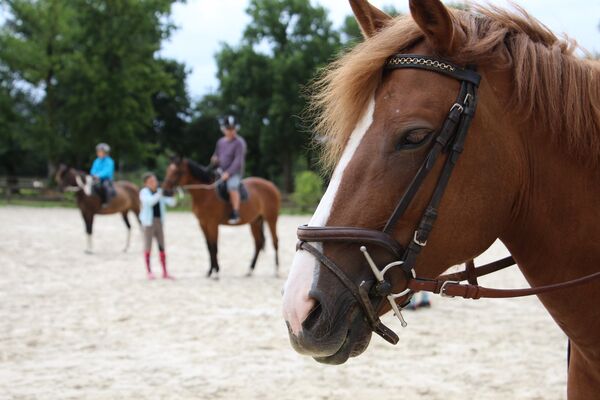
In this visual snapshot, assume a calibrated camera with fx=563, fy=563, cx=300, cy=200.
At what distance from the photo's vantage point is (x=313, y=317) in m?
1.58

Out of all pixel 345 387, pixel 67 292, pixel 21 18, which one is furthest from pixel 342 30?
pixel 345 387

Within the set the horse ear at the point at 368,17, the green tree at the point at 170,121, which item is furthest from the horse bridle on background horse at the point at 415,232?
the green tree at the point at 170,121

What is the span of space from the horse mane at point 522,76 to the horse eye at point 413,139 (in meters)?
0.18

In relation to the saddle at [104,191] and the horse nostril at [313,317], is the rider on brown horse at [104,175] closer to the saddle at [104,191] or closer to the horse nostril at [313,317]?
the saddle at [104,191]

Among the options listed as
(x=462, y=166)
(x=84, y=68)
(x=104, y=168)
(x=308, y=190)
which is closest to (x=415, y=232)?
(x=462, y=166)

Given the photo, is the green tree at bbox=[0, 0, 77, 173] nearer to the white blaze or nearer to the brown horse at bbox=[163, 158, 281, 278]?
the brown horse at bbox=[163, 158, 281, 278]

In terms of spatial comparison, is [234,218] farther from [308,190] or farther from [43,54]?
[43,54]

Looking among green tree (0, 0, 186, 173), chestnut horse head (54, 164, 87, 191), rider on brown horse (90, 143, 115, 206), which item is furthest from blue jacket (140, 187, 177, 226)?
green tree (0, 0, 186, 173)

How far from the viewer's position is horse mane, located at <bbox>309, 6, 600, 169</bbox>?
5.81 ft

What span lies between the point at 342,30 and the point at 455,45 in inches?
1769

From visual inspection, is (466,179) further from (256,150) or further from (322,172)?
(256,150)

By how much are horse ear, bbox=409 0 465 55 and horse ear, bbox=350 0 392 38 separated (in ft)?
0.89

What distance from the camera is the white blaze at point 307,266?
1572mm

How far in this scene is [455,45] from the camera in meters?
1.76
